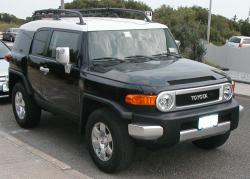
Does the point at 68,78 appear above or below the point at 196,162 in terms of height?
above

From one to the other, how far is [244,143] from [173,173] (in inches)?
71.9

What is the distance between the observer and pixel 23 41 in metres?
7.84

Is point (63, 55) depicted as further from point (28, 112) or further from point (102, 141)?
point (28, 112)

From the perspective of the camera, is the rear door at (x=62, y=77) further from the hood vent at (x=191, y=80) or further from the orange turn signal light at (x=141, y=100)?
the hood vent at (x=191, y=80)

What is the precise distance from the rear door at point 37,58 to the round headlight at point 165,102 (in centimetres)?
251

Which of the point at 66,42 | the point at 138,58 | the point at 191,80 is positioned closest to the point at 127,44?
the point at 138,58

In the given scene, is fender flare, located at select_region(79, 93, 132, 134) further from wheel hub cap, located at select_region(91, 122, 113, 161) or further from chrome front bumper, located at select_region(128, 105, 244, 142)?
wheel hub cap, located at select_region(91, 122, 113, 161)

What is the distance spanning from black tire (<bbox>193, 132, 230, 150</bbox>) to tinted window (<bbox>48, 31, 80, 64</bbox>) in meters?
2.10

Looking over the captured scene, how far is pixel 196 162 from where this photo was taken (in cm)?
605

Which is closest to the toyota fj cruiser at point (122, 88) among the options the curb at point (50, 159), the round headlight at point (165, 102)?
the round headlight at point (165, 102)

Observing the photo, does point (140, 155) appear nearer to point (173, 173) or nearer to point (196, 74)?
point (173, 173)

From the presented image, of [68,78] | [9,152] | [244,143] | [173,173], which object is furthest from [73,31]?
[244,143]

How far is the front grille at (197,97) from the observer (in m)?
5.29

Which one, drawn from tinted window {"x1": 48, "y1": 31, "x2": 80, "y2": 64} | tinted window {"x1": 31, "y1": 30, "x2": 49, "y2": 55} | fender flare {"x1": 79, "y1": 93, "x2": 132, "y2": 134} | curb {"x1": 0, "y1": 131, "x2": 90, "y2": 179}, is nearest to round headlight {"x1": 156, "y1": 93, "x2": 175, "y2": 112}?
fender flare {"x1": 79, "y1": 93, "x2": 132, "y2": 134}
